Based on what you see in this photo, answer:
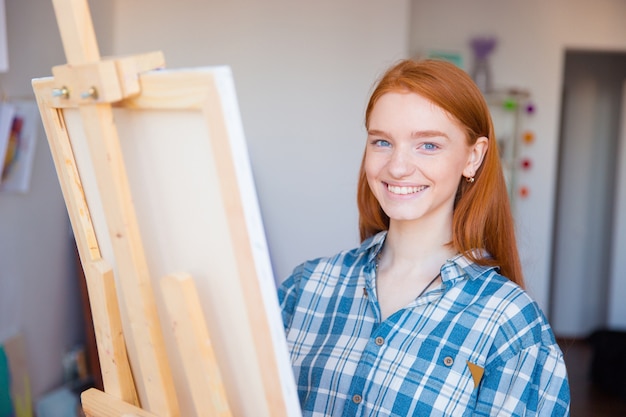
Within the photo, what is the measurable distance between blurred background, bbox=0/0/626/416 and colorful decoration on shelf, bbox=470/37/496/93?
0.04ft

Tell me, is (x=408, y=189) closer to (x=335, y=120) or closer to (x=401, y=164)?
(x=401, y=164)

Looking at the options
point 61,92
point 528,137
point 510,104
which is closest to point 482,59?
point 510,104

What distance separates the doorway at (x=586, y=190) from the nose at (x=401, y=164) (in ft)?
16.5

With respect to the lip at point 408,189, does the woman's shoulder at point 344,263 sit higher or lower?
lower

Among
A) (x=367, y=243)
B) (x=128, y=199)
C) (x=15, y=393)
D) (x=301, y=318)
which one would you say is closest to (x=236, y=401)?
(x=128, y=199)

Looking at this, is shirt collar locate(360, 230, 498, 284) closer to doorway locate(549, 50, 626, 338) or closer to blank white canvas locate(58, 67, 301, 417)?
blank white canvas locate(58, 67, 301, 417)

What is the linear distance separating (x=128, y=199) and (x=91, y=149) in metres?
0.09

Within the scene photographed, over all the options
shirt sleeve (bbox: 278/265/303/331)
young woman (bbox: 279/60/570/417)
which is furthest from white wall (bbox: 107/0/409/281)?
young woman (bbox: 279/60/570/417)

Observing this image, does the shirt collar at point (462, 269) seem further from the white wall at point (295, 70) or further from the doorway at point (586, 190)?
the doorway at point (586, 190)

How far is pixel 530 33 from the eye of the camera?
466 centimetres

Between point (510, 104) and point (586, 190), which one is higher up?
point (510, 104)

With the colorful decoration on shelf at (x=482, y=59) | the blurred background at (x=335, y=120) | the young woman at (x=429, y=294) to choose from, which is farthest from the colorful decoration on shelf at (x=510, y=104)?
the young woman at (x=429, y=294)

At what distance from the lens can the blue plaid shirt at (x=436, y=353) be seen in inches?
44.1

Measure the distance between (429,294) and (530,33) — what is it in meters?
3.90
